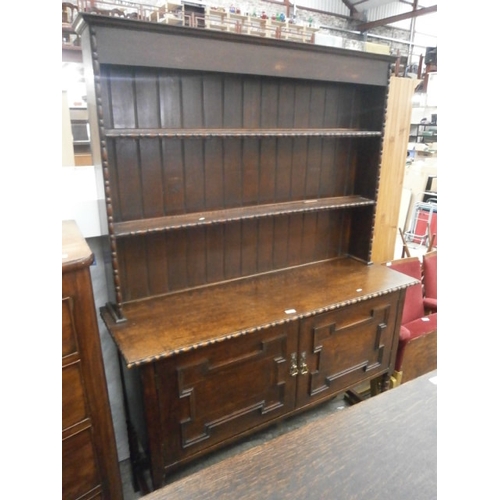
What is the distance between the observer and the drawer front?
1245 millimetres

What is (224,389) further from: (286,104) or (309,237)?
(286,104)

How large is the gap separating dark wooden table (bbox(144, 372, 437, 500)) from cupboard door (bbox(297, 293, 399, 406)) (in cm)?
82

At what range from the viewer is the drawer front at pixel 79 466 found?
4.08 ft

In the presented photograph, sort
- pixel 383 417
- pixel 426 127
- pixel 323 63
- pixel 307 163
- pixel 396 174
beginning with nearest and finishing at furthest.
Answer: pixel 383 417 → pixel 323 63 → pixel 307 163 → pixel 396 174 → pixel 426 127

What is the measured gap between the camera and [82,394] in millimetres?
1225

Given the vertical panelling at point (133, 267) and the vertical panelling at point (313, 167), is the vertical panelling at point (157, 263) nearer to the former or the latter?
the vertical panelling at point (133, 267)

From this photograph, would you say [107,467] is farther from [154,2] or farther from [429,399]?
[154,2]

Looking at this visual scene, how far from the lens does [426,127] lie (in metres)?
7.60

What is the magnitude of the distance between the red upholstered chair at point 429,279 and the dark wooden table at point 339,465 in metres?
1.73

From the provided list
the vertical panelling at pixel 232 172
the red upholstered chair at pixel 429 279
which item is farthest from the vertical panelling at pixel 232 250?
the red upholstered chair at pixel 429 279

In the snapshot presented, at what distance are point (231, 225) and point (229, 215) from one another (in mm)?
149
